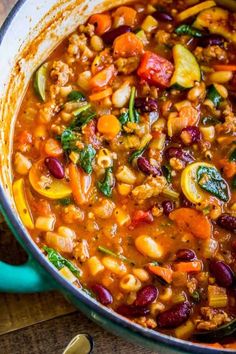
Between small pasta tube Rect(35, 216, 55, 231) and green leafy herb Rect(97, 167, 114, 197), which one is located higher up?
small pasta tube Rect(35, 216, 55, 231)

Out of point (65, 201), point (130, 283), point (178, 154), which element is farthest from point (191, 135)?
point (130, 283)

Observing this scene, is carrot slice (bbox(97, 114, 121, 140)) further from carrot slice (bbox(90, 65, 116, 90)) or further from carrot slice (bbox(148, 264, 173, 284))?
carrot slice (bbox(148, 264, 173, 284))

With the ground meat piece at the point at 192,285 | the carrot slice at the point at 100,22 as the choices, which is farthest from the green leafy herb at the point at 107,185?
the carrot slice at the point at 100,22

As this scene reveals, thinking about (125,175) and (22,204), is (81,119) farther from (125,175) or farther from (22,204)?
(22,204)

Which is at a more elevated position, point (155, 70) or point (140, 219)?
point (155, 70)

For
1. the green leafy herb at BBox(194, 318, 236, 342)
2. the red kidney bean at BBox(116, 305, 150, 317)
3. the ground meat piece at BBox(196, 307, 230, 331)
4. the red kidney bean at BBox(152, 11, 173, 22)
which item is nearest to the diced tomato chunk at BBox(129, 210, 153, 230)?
the red kidney bean at BBox(116, 305, 150, 317)
